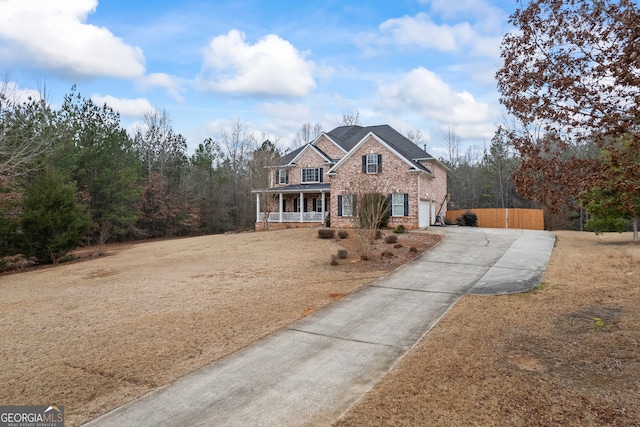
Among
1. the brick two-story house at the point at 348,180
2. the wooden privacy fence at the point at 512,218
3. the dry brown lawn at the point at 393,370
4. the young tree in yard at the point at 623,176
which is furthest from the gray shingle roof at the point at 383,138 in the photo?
the young tree in yard at the point at 623,176

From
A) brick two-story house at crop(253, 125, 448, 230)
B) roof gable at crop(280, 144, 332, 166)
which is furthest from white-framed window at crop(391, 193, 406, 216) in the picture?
roof gable at crop(280, 144, 332, 166)

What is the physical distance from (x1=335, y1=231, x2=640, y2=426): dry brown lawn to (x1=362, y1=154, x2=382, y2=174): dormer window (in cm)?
1610

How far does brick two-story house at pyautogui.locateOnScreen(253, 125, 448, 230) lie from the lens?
23.9 metres

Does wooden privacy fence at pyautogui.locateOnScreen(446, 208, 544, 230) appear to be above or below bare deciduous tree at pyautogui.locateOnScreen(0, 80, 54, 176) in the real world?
below

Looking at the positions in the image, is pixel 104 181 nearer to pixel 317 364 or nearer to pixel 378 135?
pixel 378 135

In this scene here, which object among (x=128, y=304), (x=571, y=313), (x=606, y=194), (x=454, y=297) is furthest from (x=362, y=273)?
(x=606, y=194)

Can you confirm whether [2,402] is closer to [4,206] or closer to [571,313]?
[571,313]

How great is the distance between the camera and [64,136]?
2641 centimetres

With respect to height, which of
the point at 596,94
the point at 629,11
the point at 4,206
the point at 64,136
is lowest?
the point at 4,206

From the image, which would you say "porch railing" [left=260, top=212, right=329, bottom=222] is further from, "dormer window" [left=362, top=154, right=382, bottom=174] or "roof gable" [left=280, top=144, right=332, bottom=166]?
"dormer window" [left=362, top=154, right=382, bottom=174]

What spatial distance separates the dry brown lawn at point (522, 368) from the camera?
13.4 feet

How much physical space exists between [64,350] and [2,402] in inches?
70.0

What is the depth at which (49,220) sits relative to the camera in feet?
60.4

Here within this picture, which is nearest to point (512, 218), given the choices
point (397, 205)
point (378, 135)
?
point (397, 205)
